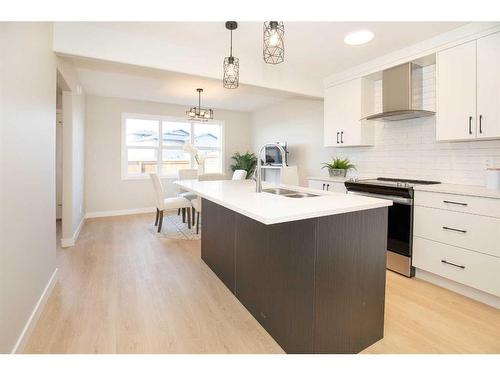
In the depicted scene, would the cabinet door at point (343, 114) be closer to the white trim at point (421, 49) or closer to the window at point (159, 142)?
the white trim at point (421, 49)

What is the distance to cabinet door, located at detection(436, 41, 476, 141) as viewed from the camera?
8.06ft

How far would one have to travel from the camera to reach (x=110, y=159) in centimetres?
560

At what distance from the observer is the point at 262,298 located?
6.07ft

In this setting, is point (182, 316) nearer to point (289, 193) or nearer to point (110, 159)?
point (289, 193)

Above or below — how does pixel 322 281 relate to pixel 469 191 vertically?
below

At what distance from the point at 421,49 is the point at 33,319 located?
13.9ft

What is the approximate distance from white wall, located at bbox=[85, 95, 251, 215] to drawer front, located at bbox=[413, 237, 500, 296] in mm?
5014

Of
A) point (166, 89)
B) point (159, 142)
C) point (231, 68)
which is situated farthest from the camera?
point (159, 142)

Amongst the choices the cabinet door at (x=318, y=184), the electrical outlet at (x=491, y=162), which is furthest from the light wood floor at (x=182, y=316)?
the cabinet door at (x=318, y=184)

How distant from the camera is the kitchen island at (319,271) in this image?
1.41 m

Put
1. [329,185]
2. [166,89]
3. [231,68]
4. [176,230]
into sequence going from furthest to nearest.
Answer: [166,89] → [176,230] → [329,185] → [231,68]

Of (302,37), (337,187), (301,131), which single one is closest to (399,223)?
(337,187)

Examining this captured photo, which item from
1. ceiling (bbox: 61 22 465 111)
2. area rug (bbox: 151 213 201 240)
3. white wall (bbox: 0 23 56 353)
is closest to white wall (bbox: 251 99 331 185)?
ceiling (bbox: 61 22 465 111)

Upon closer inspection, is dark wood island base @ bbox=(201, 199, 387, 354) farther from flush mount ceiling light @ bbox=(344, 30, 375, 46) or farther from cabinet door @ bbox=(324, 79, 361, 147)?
cabinet door @ bbox=(324, 79, 361, 147)
